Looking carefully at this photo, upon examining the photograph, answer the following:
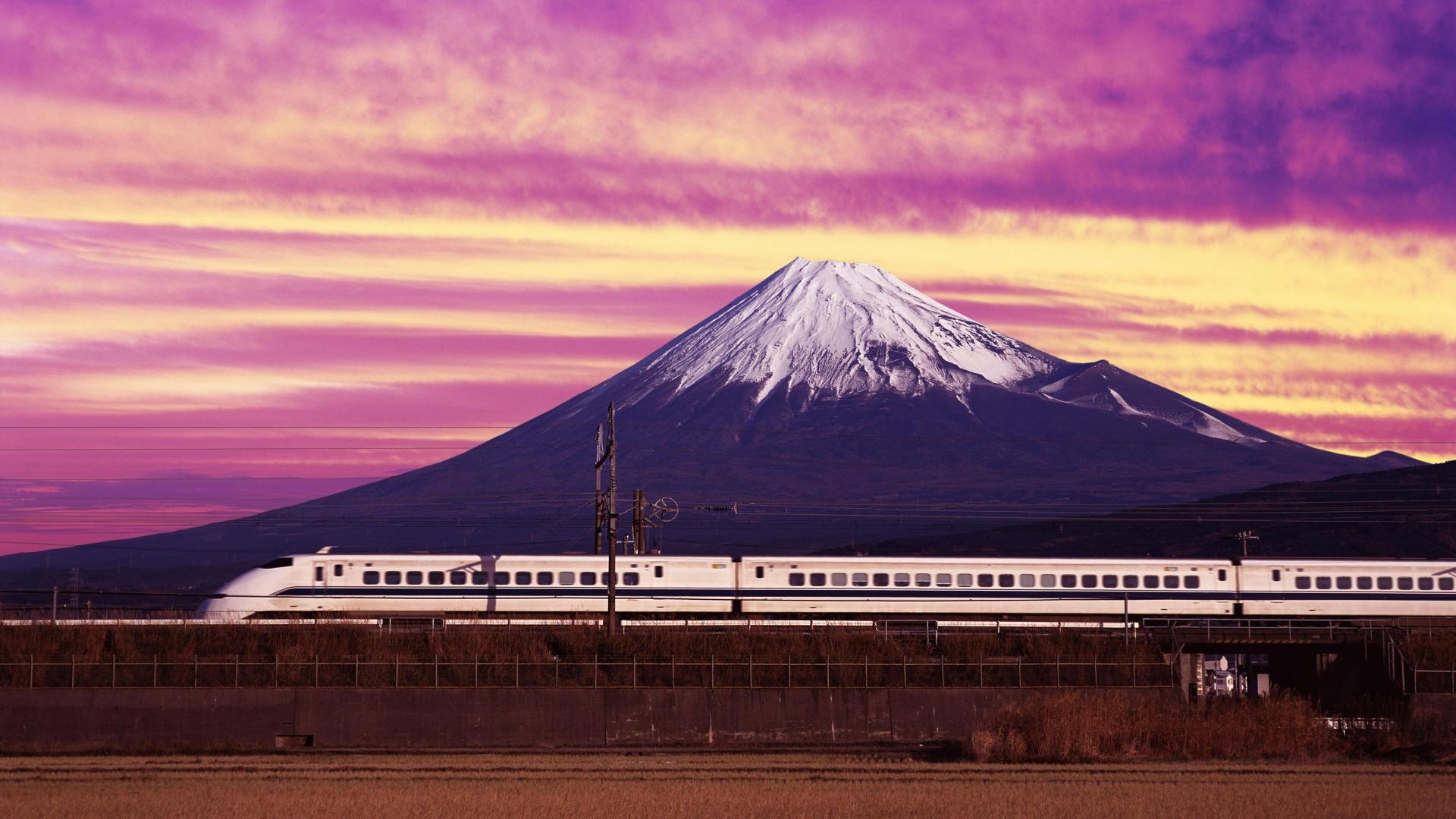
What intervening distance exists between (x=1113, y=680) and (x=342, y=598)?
Result: 95.1 feet

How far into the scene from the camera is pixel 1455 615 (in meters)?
71.9

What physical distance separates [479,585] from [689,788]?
28019 millimetres

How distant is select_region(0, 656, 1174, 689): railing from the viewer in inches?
2240

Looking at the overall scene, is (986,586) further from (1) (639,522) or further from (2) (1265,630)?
(1) (639,522)

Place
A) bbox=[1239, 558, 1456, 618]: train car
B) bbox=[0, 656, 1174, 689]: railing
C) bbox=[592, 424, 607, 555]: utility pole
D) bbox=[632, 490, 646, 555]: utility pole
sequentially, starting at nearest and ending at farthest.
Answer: bbox=[0, 656, 1174, 689]: railing → bbox=[592, 424, 607, 555]: utility pole → bbox=[1239, 558, 1456, 618]: train car → bbox=[632, 490, 646, 555]: utility pole

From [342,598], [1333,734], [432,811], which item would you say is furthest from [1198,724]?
[342,598]

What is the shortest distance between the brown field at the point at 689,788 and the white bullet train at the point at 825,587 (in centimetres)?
1729

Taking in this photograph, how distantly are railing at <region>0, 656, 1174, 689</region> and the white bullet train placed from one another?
26.7 feet

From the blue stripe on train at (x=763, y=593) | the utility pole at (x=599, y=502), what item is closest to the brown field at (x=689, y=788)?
the utility pole at (x=599, y=502)

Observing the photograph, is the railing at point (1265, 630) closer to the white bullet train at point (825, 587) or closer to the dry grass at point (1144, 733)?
the white bullet train at point (825, 587)

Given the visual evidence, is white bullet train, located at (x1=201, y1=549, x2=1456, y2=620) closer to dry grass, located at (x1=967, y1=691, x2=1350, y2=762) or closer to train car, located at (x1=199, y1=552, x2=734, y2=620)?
train car, located at (x1=199, y1=552, x2=734, y2=620)

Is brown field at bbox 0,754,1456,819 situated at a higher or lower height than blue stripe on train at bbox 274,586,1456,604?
lower

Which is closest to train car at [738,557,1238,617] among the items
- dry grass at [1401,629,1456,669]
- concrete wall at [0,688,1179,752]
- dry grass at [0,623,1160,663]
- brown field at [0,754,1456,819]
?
dry grass at [0,623,1160,663]

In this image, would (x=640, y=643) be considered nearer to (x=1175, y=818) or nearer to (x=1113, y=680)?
(x=1113, y=680)
